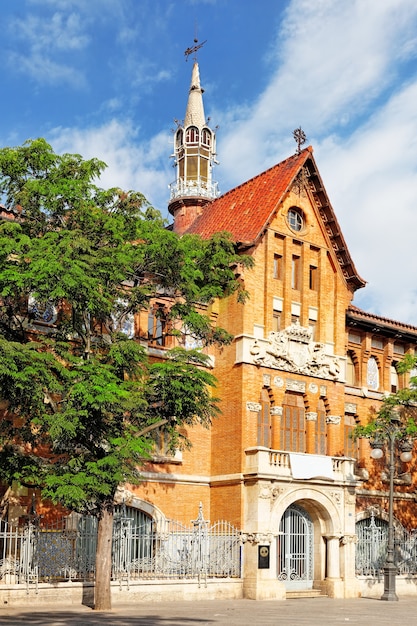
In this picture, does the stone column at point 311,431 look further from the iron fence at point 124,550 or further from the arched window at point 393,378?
the arched window at point 393,378

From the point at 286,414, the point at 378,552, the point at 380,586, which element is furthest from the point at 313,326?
the point at 380,586

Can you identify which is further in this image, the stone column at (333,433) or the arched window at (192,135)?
the arched window at (192,135)

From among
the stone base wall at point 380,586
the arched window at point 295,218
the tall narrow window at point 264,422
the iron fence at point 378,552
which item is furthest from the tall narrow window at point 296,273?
the stone base wall at point 380,586

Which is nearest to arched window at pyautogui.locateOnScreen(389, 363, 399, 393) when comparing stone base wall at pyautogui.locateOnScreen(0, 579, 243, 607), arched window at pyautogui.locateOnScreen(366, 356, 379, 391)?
arched window at pyautogui.locateOnScreen(366, 356, 379, 391)

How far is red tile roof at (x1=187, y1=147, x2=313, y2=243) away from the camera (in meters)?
34.2

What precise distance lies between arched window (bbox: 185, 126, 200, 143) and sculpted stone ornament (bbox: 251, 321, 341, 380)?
18.0 metres

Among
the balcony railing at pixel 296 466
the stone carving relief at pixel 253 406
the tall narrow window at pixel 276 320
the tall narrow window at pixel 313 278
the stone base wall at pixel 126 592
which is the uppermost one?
the tall narrow window at pixel 313 278

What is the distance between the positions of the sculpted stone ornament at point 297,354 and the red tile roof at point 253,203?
4013mm

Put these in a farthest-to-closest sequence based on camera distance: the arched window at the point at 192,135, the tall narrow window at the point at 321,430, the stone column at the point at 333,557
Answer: the arched window at the point at 192,135, the tall narrow window at the point at 321,430, the stone column at the point at 333,557

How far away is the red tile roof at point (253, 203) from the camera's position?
34.2 m

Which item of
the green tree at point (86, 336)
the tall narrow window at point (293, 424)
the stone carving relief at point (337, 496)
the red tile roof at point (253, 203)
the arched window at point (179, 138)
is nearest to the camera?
the green tree at point (86, 336)

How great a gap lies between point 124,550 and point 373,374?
1681 centimetres

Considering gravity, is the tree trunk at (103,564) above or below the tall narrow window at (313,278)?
below

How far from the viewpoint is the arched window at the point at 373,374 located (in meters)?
39.0
